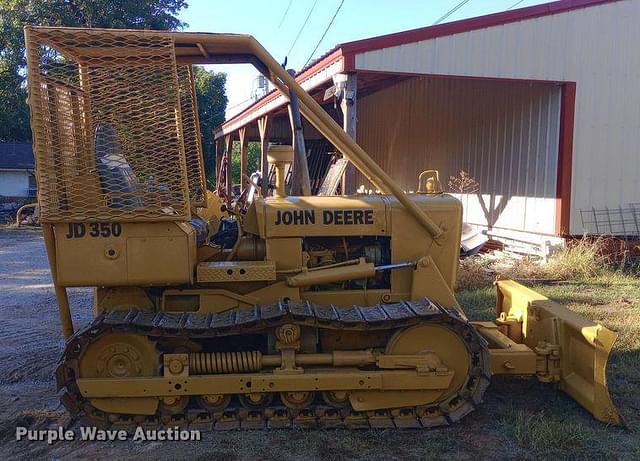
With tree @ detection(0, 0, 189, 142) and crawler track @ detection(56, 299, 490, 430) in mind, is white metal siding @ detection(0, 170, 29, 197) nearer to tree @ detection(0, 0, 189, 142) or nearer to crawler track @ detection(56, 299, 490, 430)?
tree @ detection(0, 0, 189, 142)

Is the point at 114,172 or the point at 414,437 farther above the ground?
the point at 114,172

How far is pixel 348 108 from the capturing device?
9023mm

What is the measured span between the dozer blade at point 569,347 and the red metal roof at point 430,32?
4920mm

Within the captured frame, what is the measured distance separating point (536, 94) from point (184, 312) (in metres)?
8.89

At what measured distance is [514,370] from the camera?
444 centimetres

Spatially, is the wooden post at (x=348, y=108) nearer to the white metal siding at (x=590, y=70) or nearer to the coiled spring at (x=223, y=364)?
the white metal siding at (x=590, y=70)

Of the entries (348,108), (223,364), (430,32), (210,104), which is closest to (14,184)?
(210,104)

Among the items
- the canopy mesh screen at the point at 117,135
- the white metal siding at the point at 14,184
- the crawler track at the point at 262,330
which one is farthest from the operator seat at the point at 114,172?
the white metal siding at the point at 14,184

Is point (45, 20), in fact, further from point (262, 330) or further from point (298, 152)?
point (262, 330)

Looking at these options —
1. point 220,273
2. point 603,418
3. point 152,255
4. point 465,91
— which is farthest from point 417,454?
point 465,91

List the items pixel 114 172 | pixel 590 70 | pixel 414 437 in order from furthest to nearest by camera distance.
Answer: pixel 590 70
pixel 114 172
pixel 414 437

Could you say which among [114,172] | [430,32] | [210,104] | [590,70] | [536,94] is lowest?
[114,172]

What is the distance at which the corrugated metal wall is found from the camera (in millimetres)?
11117

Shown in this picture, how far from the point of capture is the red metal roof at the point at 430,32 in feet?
29.5
